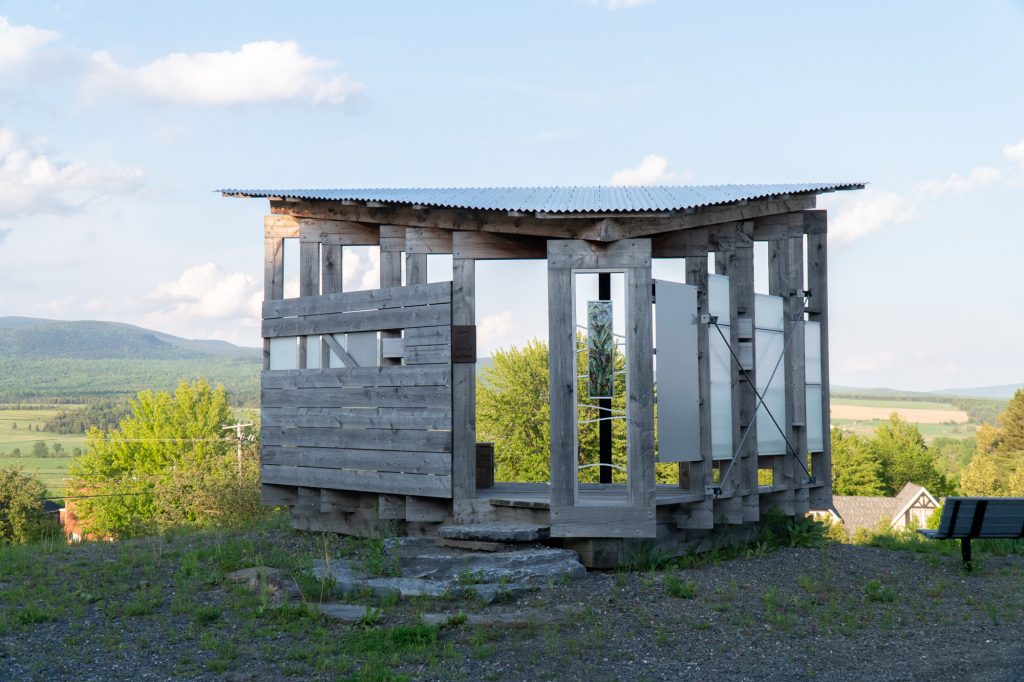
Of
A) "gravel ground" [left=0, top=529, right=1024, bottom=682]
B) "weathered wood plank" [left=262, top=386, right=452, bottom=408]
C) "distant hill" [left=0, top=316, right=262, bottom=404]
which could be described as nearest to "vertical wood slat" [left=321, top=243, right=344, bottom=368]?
"weathered wood plank" [left=262, top=386, right=452, bottom=408]

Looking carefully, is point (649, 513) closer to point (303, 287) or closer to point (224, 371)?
point (303, 287)

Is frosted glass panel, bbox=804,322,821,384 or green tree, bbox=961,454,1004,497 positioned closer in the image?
frosted glass panel, bbox=804,322,821,384

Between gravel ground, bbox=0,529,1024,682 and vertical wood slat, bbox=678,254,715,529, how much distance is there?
0.56 metres

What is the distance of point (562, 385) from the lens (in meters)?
9.09

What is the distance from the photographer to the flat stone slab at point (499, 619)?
7.30 meters

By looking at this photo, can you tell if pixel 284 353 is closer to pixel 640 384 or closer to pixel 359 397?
→ pixel 359 397

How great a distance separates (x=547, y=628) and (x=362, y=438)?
168 inches

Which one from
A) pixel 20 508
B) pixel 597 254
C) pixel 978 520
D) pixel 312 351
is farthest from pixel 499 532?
pixel 20 508

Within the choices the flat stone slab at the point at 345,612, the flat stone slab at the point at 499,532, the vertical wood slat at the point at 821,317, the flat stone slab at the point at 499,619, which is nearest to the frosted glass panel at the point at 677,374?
the flat stone slab at the point at 499,532

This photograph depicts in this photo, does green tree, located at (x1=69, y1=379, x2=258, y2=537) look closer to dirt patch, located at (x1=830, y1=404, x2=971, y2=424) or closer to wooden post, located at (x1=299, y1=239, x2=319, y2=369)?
wooden post, located at (x1=299, y1=239, x2=319, y2=369)

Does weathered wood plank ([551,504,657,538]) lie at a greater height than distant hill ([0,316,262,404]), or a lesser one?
lesser

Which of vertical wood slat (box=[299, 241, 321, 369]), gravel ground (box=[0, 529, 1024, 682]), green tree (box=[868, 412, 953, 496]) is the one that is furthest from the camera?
green tree (box=[868, 412, 953, 496])

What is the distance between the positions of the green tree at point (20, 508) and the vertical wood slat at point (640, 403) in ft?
92.7

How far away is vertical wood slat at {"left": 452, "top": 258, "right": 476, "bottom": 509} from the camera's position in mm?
9891
